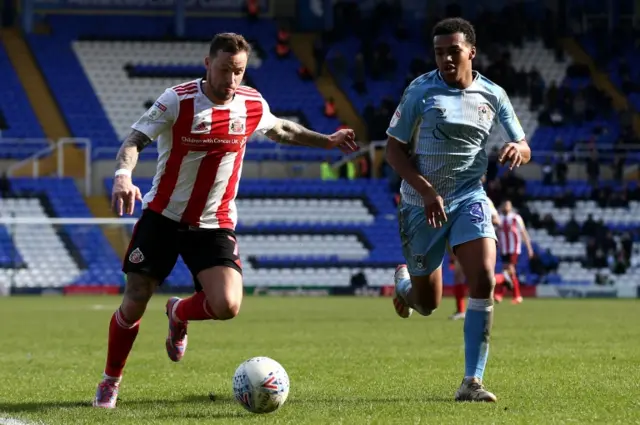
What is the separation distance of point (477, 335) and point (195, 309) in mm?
1901

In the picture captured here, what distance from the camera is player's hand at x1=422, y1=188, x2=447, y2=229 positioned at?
8273mm

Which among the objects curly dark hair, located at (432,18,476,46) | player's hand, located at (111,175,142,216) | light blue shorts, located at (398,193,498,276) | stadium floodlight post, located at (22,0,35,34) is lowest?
stadium floodlight post, located at (22,0,35,34)

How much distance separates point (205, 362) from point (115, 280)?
22.6 metres

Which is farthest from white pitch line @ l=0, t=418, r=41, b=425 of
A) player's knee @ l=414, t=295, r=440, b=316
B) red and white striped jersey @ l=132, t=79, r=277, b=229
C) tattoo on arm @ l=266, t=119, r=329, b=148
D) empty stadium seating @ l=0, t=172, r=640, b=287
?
Answer: empty stadium seating @ l=0, t=172, r=640, b=287

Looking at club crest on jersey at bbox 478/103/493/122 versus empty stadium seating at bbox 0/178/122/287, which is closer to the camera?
club crest on jersey at bbox 478/103/493/122

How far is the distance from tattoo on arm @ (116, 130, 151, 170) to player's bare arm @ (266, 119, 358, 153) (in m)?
1.13

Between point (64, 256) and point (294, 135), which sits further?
point (64, 256)

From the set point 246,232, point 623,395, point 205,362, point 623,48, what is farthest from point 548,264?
point 623,395

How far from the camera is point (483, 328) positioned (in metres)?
8.34

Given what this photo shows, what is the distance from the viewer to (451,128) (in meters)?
8.55

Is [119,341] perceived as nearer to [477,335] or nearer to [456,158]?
[477,335]

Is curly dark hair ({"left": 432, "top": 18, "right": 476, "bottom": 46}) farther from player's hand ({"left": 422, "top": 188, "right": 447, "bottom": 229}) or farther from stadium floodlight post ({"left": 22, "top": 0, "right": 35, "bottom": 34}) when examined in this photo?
stadium floodlight post ({"left": 22, "top": 0, "right": 35, "bottom": 34})

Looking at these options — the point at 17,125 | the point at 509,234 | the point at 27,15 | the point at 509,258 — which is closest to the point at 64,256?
the point at 17,125

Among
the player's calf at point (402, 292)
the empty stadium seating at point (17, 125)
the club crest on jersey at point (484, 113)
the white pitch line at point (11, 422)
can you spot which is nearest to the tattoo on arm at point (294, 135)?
the club crest on jersey at point (484, 113)
